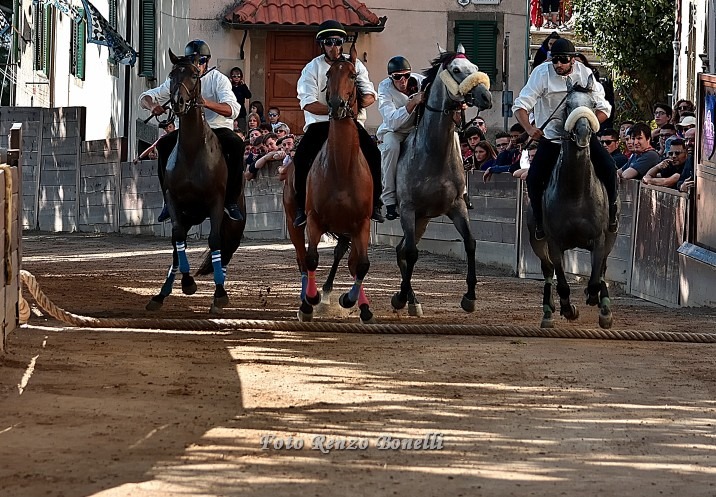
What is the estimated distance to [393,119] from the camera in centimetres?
1495

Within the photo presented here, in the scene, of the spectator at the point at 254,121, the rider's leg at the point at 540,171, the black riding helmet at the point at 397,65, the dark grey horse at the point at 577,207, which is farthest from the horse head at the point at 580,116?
the spectator at the point at 254,121

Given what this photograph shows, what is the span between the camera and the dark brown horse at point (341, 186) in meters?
13.0

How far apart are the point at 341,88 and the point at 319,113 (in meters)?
1.23

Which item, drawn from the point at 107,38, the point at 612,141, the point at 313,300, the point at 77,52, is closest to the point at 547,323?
the point at 313,300

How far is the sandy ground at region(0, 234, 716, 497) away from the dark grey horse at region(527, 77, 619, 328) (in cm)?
86

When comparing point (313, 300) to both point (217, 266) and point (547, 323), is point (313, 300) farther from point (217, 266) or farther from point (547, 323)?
point (547, 323)

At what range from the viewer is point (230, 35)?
34.0m

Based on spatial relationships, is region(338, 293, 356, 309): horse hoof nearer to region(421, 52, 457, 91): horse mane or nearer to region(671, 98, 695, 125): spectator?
region(421, 52, 457, 91): horse mane

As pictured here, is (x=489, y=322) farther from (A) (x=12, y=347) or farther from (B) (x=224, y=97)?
(A) (x=12, y=347)

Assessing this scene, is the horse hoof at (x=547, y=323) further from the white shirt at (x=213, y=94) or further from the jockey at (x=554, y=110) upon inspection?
the white shirt at (x=213, y=94)

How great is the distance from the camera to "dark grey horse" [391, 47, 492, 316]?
13992 mm

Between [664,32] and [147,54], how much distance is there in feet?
42.9

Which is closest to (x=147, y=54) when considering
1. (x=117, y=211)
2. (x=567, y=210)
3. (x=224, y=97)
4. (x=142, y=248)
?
(x=117, y=211)

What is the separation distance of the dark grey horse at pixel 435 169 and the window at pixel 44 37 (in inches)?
1257
